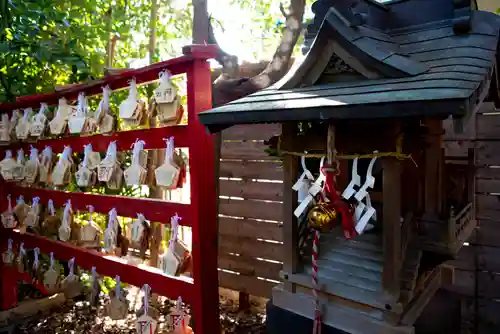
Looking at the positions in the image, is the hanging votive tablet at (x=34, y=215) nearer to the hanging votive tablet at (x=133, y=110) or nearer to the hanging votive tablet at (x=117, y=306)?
the hanging votive tablet at (x=117, y=306)

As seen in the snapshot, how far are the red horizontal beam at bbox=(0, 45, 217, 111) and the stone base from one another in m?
1.68

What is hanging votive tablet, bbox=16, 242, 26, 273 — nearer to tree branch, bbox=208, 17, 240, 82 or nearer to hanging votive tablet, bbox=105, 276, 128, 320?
hanging votive tablet, bbox=105, 276, 128, 320

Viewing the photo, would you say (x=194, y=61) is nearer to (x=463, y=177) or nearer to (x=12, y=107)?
(x=463, y=177)

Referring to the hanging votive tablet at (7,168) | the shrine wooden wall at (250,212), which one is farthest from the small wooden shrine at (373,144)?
the hanging votive tablet at (7,168)

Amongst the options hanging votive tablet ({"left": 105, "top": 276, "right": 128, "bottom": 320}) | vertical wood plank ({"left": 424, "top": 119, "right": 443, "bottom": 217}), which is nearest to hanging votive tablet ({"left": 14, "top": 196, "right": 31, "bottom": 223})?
hanging votive tablet ({"left": 105, "top": 276, "right": 128, "bottom": 320})

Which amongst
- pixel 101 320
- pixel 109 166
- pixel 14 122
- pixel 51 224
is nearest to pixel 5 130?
pixel 14 122

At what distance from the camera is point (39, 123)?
4.08 m

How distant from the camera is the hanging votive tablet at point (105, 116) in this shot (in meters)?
3.48

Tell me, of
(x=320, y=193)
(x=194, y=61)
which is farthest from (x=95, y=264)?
(x=320, y=193)

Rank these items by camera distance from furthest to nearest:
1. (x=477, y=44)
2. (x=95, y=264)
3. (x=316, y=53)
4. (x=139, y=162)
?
1. (x=95, y=264)
2. (x=139, y=162)
3. (x=316, y=53)
4. (x=477, y=44)

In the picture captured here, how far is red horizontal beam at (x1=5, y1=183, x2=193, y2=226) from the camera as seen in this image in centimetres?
302

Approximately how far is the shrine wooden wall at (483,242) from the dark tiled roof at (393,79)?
4.56 feet

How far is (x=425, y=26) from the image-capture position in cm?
235

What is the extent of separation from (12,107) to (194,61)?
287 centimetres
